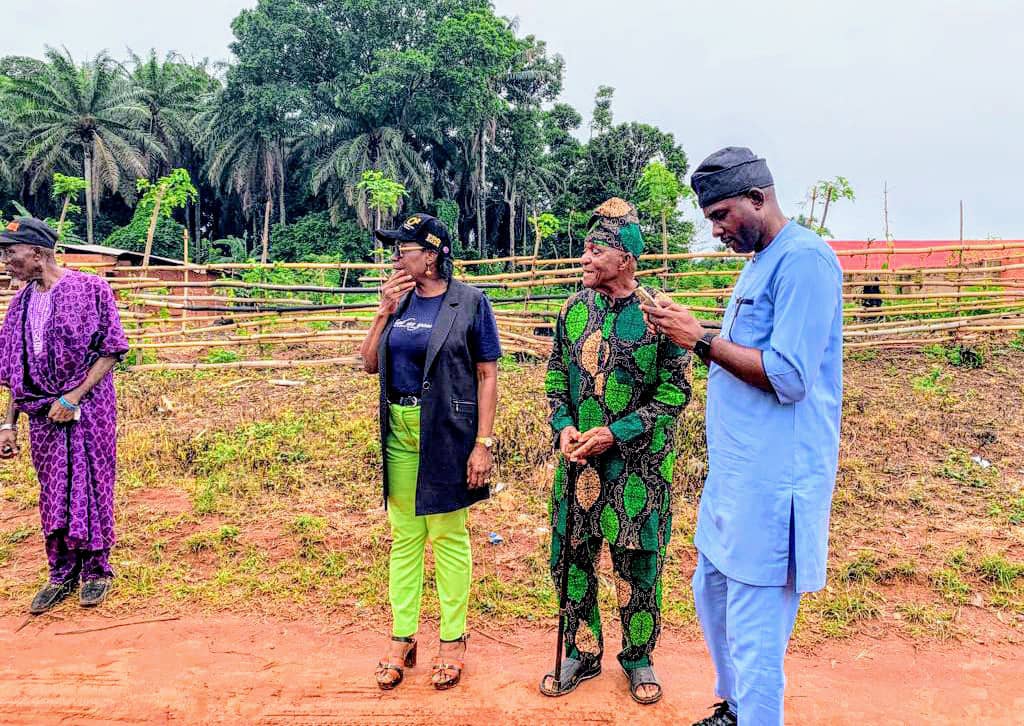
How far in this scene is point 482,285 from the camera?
8.99m

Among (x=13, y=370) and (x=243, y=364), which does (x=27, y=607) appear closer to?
Answer: (x=13, y=370)

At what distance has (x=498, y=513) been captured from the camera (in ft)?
15.1

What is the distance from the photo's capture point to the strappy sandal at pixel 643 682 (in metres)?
2.61

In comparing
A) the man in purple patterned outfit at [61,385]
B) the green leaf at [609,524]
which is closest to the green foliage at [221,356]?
the man in purple patterned outfit at [61,385]

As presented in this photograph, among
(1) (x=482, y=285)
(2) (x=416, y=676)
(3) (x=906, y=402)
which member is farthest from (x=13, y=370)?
(3) (x=906, y=402)

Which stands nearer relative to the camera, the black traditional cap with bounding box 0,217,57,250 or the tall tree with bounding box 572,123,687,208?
the black traditional cap with bounding box 0,217,57,250

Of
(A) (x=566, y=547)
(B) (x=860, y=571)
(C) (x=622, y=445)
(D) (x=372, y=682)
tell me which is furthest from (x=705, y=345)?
(B) (x=860, y=571)

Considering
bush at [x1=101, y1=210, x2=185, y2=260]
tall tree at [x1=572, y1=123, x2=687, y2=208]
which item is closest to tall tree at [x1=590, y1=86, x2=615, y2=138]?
tall tree at [x1=572, y1=123, x2=687, y2=208]

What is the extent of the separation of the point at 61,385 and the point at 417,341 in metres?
1.96

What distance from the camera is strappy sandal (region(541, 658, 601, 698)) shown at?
2674 mm

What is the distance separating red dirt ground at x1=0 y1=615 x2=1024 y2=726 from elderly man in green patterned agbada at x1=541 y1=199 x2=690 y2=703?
19cm

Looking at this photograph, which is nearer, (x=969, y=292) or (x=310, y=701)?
(x=310, y=701)

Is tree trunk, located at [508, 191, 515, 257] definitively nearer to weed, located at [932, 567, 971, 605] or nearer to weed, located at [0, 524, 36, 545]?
weed, located at [0, 524, 36, 545]

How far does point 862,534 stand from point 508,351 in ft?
15.6
